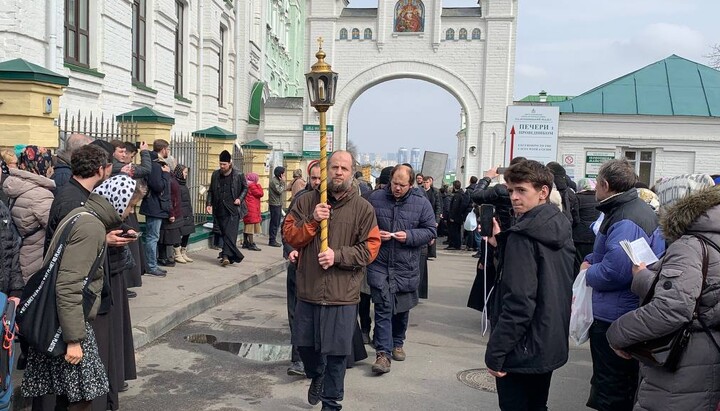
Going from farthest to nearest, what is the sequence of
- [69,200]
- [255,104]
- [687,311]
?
[255,104], [69,200], [687,311]

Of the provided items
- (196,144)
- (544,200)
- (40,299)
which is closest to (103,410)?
(40,299)

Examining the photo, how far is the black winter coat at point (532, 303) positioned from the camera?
3477 mm

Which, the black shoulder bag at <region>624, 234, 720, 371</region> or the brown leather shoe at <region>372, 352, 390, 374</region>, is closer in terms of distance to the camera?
the black shoulder bag at <region>624, 234, 720, 371</region>

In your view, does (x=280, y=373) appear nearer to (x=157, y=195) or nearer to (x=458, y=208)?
(x=157, y=195)

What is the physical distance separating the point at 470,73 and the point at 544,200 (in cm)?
2966

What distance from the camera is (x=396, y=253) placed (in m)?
6.30

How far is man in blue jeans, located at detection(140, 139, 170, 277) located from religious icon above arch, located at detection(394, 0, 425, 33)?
25.1 m

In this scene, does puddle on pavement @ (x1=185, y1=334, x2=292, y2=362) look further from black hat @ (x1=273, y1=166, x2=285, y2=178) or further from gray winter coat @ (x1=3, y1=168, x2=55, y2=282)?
black hat @ (x1=273, y1=166, x2=285, y2=178)

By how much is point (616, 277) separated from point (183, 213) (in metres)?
8.03

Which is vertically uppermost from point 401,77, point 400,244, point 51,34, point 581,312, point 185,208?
point 401,77

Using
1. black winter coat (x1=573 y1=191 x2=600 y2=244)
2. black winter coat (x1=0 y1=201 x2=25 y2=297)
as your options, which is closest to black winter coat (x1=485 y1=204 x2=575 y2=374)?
black winter coat (x1=0 y1=201 x2=25 y2=297)

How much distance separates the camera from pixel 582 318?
4.54 meters

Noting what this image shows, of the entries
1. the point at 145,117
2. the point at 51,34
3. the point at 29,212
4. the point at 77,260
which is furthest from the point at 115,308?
the point at 51,34

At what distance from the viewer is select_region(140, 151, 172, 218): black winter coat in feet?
30.9
